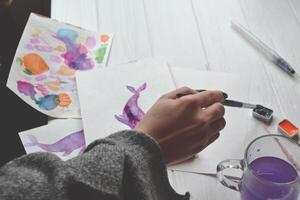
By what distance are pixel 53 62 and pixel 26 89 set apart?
0.30 ft

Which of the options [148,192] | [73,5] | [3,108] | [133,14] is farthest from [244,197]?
[3,108]

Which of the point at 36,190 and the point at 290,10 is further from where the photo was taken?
the point at 290,10

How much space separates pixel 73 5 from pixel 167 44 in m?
0.28

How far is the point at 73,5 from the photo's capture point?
97 centimetres

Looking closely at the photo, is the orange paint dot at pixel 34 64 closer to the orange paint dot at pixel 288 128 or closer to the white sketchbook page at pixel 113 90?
the white sketchbook page at pixel 113 90

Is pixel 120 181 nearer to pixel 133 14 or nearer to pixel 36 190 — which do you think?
pixel 36 190

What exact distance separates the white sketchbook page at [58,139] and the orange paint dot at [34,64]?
14 cm

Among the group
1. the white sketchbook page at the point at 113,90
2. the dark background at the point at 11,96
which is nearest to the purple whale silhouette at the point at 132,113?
the white sketchbook page at the point at 113,90

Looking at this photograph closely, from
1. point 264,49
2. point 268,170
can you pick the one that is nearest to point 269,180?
point 268,170

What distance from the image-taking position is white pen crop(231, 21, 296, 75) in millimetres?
790

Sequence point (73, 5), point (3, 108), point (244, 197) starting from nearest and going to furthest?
point (244, 197), point (73, 5), point (3, 108)

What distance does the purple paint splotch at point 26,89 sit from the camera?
0.75 meters

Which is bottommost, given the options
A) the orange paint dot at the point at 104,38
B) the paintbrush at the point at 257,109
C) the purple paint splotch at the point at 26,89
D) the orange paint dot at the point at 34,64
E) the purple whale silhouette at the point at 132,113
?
the paintbrush at the point at 257,109

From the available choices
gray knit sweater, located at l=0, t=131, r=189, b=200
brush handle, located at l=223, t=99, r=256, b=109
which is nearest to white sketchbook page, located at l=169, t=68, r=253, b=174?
brush handle, located at l=223, t=99, r=256, b=109
